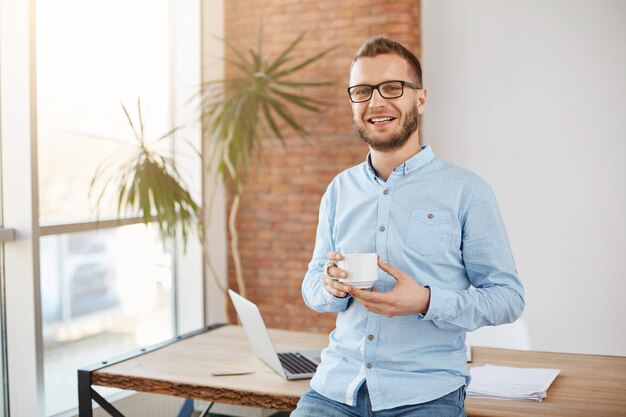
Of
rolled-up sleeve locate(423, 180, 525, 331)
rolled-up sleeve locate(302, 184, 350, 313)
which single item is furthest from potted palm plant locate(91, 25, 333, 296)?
rolled-up sleeve locate(423, 180, 525, 331)

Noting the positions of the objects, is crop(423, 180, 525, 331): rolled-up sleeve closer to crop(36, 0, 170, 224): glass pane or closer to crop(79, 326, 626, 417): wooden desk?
crop(79, 326, 626, 417): wooden desk

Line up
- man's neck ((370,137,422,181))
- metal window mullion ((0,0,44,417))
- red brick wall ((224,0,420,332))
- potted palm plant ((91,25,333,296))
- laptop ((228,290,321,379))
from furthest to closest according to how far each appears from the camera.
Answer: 1. red brick wall ((224,0,420,332))
2. potted palm plant ((91,25,333,296))
3. metal window mullion ((0,0,44,417))
4. laptop ((228,290,321,379))
5. man's neck ((370,137,422,181))

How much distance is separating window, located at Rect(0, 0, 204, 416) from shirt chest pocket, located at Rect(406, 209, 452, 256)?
202 cm

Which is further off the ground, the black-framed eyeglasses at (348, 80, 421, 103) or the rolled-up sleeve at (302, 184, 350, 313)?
the black-framed eyeglasses at (348, 80, 421, 103)

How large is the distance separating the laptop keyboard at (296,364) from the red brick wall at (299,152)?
2.15m

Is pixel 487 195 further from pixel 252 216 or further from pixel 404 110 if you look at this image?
pixel 252 216

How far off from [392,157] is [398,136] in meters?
0.07

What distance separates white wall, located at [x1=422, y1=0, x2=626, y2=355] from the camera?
3982mm

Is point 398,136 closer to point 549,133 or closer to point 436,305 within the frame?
point 436,305

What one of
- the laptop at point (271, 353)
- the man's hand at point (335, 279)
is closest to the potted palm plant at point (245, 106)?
the laptop at point (271, 353)

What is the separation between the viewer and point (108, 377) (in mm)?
2305

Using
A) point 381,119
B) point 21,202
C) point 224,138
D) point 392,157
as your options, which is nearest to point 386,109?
point 381,119

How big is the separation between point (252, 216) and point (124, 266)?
1.08 metres

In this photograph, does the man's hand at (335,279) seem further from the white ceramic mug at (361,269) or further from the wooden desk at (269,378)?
the wooden desk at (269,378)
